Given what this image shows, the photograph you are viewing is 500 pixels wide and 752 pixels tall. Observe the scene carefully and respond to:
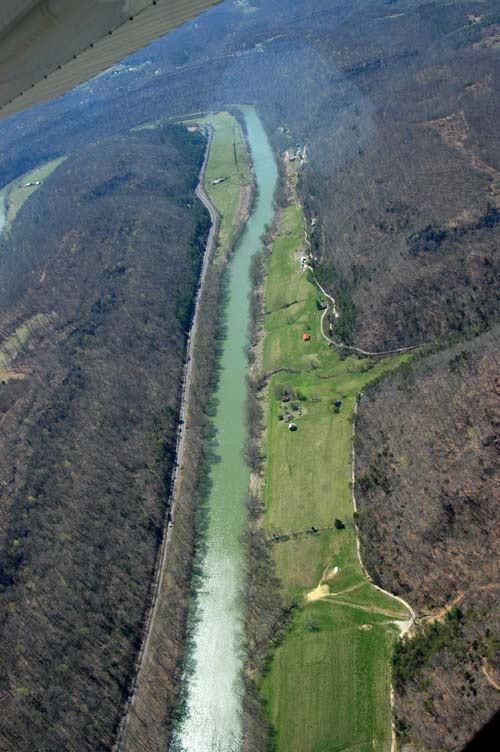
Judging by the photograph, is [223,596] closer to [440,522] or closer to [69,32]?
[440,522]

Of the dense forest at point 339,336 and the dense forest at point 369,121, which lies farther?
the dense forest at point 369,121

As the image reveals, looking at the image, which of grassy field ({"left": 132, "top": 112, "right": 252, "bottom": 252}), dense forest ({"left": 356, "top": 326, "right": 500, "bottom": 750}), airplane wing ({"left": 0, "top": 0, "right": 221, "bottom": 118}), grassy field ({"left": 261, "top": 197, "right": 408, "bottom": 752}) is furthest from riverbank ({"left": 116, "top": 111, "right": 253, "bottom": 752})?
airplane wing ({"left": 0, "top": 0, "right": 221, "bottom": 118})

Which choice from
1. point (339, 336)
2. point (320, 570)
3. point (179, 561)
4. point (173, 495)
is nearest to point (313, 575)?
point (320, 570)

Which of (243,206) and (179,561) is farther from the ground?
(243,206)

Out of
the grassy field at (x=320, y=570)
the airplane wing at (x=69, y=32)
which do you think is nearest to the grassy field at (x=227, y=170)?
the grassy field at (x=320, y=570)

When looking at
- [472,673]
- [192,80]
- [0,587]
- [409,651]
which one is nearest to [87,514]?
[0,587]

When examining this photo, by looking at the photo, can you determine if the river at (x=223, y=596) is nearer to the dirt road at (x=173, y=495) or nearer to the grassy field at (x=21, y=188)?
the dirt road at (x=173, y=495)

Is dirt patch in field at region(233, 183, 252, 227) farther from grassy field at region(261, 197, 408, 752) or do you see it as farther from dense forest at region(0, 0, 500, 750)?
grassy field at region(261, 197, 408, 752)
